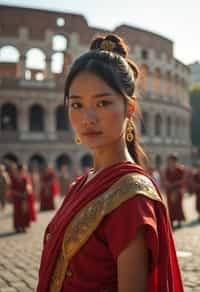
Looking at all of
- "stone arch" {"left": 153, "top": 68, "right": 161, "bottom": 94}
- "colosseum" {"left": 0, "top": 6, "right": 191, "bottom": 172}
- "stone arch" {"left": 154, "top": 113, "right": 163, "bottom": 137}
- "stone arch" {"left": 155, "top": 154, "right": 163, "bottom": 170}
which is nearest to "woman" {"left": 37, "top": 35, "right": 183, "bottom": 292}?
"colosseum" {"left": 0, "top": 6, "right": 191, "bottom": 172}

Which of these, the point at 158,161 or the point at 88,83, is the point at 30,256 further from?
the point at 158,161

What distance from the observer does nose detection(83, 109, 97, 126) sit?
168 centimetres

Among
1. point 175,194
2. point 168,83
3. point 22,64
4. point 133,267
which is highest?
point 22,64

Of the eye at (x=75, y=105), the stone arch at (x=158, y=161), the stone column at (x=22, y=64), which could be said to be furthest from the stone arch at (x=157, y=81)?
the eye at (x=75, y=105)

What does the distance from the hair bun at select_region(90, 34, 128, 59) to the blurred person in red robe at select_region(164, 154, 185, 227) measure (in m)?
9.15

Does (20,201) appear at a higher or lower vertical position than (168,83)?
lower

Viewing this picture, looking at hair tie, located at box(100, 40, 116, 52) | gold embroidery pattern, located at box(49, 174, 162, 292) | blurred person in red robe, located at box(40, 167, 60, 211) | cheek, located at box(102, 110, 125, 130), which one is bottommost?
blurred person in red robe, located at box(40, 167, 60, 211)

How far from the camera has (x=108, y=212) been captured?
1575mm

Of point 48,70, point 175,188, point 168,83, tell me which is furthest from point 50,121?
A: point 175,188

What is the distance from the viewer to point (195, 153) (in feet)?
164

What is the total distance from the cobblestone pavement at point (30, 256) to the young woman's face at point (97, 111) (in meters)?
3.64

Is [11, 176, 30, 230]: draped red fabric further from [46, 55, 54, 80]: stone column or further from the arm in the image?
[46, 55, 54, 80]: stone column

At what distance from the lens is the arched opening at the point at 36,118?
31.4 meters

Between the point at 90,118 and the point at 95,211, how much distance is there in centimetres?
33
